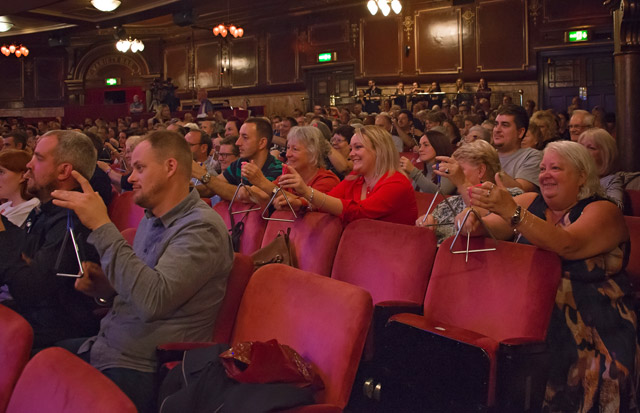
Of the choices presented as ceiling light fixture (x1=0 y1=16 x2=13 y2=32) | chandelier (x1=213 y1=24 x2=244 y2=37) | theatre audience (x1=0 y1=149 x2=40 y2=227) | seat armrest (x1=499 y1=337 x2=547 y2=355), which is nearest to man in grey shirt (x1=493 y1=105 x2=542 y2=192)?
seat armrest (x1=499 y1=337 x2=547 y2=355)

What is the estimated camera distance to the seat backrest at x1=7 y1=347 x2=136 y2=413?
1050 mm

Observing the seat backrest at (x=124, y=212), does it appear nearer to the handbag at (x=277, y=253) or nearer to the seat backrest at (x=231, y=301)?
the handbag at (x=277, y=253)

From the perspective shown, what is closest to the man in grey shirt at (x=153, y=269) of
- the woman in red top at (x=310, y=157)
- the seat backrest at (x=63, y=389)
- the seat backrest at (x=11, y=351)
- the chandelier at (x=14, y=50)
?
the seat backrest at (x=11, y=351)

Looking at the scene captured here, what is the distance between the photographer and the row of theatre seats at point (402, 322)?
1532 millimetres

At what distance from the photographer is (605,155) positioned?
10.6 feet

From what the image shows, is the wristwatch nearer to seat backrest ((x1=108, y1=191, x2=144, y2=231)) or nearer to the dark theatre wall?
seat backrest ((x1=108, y1=191, x2=144, y2=231))

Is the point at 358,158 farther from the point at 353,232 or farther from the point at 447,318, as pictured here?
the point at 447,318

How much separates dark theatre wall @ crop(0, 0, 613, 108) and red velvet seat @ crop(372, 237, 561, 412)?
9981 mm

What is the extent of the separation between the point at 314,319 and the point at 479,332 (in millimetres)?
662

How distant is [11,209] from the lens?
9.50ft

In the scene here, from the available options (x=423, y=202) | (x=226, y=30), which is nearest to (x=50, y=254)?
(x=423, y=202)

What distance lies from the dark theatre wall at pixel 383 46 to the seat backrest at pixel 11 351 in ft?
36.6

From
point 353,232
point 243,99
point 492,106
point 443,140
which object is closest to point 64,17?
point 243,99

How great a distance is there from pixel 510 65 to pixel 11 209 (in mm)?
10509
